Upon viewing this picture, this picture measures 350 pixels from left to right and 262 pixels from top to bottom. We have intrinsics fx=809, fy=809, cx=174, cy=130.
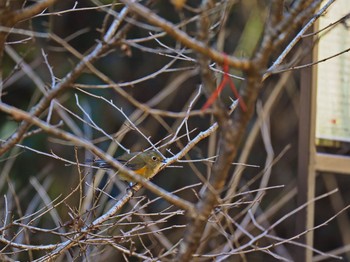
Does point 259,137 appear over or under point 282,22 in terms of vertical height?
under

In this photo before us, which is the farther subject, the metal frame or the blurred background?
the blurred background

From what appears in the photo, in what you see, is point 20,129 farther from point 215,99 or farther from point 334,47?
point 334,47

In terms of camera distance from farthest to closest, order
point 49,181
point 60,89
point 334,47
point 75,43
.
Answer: point 75,43 < point 49,181 < point 334,47 < point 60,89

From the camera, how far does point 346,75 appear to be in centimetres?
571

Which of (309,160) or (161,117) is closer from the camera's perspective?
(309,160)

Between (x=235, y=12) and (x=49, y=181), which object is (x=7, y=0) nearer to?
(x=49, y=181)

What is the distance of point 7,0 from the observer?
2613 mm

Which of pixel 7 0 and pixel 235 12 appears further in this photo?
pixel 235 12

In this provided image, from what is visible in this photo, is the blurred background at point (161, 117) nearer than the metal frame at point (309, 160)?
No

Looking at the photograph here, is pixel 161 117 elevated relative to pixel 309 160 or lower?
lower

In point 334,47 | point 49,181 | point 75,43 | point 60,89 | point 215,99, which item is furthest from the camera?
point 75,43

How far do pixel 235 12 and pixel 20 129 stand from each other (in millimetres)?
6083

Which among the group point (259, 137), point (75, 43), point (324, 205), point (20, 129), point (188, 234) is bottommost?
point (324, 205)

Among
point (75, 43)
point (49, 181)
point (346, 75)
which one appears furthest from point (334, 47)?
point (75, 43)
